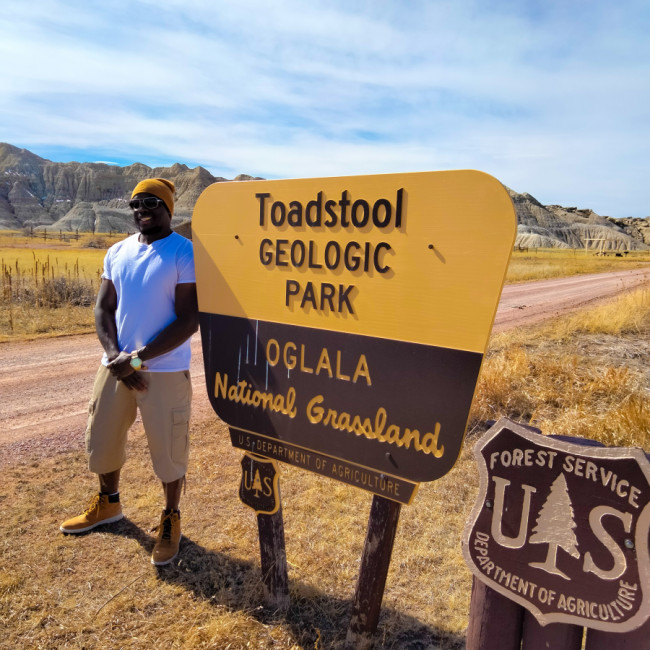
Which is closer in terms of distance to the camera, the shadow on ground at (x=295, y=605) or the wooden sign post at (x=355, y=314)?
the wooden sign post at (x=355, y=314)

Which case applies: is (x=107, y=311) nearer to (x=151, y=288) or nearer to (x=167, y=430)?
(x=151, y=288)

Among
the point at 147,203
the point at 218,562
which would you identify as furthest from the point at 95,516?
the point at 147,203

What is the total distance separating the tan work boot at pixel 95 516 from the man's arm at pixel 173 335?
92 cm

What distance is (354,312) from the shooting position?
1.90 metres

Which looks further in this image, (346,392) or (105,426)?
(105,426)

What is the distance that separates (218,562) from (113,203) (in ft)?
498

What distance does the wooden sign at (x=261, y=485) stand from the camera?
228 centimetres

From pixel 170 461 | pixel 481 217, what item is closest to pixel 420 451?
pixel 481 217

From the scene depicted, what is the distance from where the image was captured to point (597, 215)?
166125 mm

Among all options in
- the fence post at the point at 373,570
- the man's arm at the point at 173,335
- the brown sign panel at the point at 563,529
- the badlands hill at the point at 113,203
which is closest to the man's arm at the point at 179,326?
the man's arm at the point at 173,335

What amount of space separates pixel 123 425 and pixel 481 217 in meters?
2.17

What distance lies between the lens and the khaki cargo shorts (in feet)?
8.43

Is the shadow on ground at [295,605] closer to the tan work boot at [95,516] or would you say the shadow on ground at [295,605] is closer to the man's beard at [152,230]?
the tan work boot at [95,516]

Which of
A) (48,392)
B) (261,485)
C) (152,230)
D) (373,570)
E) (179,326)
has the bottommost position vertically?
(48,392)
